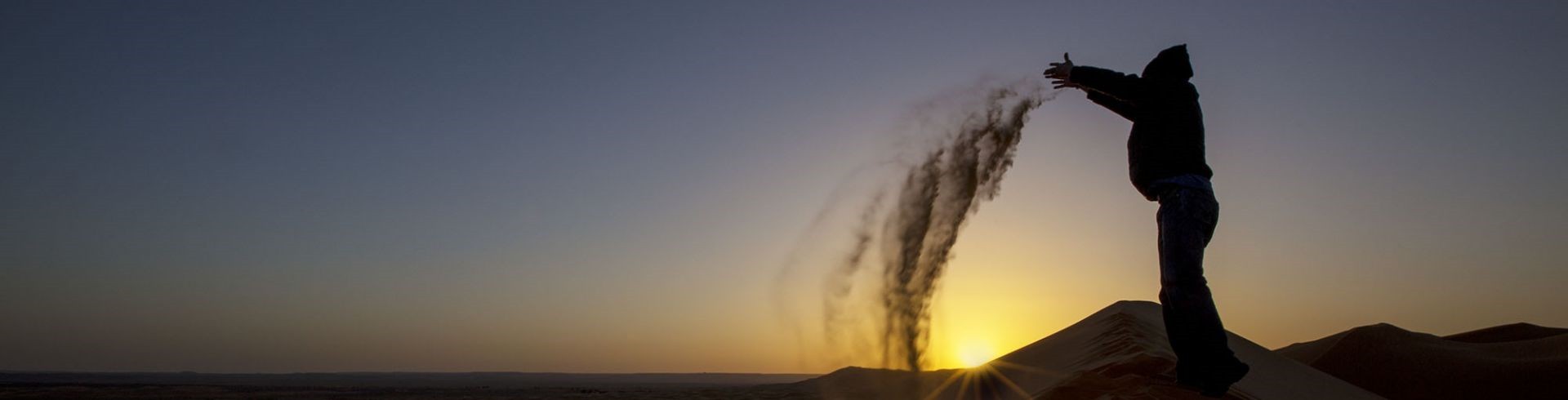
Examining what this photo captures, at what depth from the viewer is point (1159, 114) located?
423 cm

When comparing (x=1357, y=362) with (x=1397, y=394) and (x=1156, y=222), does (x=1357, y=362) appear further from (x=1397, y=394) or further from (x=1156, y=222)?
(x=1156, y=222)

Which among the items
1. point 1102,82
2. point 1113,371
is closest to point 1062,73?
point 1102,82

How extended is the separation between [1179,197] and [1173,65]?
978 mm

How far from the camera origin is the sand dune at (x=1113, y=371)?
509 cm

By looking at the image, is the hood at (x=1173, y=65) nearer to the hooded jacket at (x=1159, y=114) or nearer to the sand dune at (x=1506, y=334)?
the hooded jacket at (x=1159, y=114)

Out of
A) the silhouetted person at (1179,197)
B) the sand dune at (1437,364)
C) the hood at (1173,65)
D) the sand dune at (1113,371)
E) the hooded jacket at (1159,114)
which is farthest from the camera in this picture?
the sand dune at (1437,364)

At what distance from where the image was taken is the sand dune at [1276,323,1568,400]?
8898mm

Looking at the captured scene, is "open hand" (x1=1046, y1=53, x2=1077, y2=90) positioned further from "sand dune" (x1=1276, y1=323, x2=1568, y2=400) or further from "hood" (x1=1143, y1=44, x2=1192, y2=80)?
"sand dune" (x1=1276, y1=323, x2=1568, y2=400)

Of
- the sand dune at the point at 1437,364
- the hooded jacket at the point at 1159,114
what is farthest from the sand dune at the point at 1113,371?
the sand dune at the point at 1437,364

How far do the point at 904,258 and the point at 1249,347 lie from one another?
1023cm

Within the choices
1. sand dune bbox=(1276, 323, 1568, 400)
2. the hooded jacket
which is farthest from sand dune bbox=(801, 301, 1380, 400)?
sand dune bbox=(1276, 323, 1568, 400)

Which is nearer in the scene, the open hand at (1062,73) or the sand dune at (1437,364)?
the open hand at (1062,73)

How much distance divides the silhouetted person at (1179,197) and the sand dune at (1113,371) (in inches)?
19.7

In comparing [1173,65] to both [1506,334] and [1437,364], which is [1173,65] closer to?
[1437,364]
